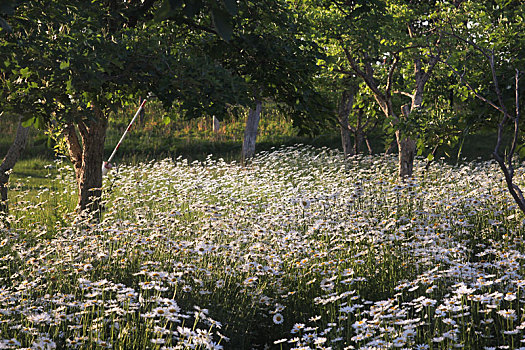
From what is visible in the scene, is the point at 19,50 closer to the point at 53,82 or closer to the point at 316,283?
the point at 53,82

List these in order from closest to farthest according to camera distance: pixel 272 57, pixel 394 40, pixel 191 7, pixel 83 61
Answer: pixel 191 7, pixel 83 61, pixel 272 57, pixel 394 40

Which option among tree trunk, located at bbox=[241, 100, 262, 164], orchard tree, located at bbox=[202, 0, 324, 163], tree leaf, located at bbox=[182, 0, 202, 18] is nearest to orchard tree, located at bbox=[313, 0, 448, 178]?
orchard tree, located at bbox=[202, 0, 324, 163]

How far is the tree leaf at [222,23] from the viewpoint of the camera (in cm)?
200

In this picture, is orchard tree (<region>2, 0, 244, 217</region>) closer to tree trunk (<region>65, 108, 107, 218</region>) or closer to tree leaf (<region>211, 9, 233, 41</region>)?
tree trunk (<region>65, 108, 107, 218</region>)

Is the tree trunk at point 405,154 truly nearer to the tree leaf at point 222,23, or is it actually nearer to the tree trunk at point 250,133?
the tree trunk at point 250,133

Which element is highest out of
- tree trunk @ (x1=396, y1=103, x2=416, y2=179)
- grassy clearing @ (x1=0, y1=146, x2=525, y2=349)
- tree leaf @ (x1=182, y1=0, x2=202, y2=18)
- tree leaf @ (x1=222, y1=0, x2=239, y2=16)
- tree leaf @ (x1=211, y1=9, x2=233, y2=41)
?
tree leaf @ (x1=182, y1=0, x2=202, y2=18)

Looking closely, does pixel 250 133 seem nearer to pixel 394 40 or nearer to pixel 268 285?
pixel 394 40

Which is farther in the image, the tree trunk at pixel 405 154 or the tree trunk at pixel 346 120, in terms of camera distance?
the tree trunk at pixel 346 120

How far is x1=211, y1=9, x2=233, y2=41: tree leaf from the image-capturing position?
2.00 metres

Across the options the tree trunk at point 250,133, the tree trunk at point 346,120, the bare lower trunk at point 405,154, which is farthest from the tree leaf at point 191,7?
the tree trunk at point 250,133

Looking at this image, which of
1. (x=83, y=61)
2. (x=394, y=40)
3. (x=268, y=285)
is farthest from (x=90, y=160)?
(x=394, y=40)

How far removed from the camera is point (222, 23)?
2.01m

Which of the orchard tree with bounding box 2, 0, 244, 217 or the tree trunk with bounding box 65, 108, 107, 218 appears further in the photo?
the tree trunk with bounding box 65, 108, 107, 218

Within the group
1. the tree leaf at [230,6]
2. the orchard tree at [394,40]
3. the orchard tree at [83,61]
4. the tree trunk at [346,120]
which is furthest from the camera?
the tree trunk at [346,120]
